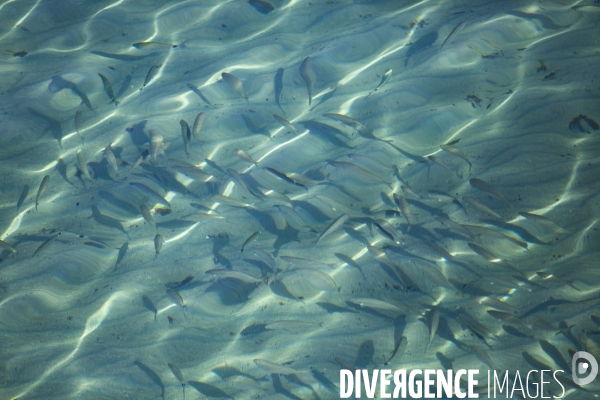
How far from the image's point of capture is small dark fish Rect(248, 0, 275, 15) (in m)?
5.50

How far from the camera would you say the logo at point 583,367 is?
9.03 ft

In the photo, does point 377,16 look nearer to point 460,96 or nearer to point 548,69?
point 460,96

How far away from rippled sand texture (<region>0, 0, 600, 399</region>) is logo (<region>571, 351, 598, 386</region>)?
0.05 meters

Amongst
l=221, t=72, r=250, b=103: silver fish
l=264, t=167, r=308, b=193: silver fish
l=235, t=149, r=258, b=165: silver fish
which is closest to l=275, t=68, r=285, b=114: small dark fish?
l=221, t=72, r=250, b=103: silver fish

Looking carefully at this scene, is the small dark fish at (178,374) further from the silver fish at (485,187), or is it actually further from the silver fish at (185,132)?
the silver fish at (485,187)

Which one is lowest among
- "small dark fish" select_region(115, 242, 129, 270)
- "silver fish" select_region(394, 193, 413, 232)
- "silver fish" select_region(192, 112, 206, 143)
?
"small dark fish" select_region(115, 242, 129, 270)

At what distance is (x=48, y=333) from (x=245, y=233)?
194 centimetres

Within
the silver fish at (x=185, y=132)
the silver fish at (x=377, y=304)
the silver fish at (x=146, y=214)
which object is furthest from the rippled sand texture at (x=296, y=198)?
the silver fish at (x=185, y=132)

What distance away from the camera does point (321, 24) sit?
536 cm

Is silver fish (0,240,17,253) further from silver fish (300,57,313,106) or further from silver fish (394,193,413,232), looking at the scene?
silver fish (394,193,413,232)

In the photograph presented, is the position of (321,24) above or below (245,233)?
above

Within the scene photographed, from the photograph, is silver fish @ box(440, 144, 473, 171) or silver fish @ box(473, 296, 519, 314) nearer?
silver fish @ box(473, 296, 519, 314)

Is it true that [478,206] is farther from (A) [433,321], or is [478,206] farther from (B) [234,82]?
(B) [234,82]

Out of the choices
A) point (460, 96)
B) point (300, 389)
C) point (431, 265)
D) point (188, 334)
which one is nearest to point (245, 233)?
point (188, 334)
